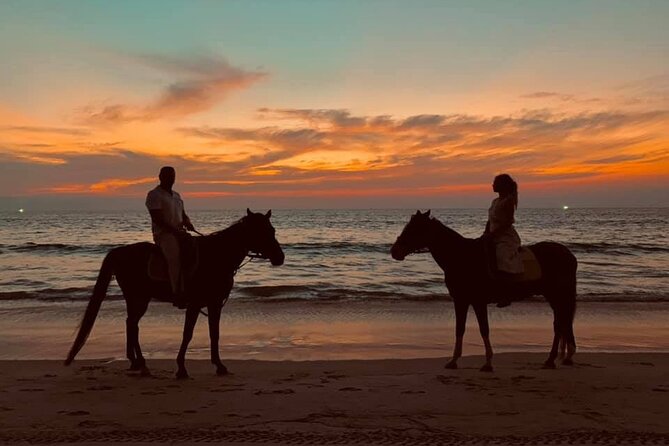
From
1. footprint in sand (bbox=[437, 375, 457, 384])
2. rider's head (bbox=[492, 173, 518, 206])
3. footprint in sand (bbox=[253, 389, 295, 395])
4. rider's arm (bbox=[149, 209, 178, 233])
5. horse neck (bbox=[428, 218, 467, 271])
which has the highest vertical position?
rider's head (bbox=[492, 173, 518, 206])

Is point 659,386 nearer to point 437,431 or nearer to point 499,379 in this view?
point 499,379

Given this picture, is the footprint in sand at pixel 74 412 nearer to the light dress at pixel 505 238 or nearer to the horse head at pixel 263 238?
the horse head at pixel 263 238

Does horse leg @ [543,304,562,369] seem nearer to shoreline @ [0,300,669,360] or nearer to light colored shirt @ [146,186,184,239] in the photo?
shoreline @ [0,300,669,360]

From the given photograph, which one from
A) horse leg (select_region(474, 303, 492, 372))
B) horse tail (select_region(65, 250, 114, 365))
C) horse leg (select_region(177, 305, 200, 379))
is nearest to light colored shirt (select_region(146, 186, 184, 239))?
horse tail (select_region(65, 250, 114, 365))

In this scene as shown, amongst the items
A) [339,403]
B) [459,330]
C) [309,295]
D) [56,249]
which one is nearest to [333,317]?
[309,295]

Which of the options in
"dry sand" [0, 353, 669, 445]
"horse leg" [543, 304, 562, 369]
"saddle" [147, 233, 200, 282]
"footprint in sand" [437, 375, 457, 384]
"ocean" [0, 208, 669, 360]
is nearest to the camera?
"dry sand" [0, 353, 669, 445]

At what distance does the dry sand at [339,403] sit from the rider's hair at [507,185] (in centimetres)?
214

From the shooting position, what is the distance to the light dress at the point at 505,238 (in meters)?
6.95

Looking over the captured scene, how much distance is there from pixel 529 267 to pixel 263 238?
11.1 feet

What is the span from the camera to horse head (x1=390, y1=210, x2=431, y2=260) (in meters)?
7.00

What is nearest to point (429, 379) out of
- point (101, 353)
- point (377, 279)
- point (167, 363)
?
point (167, 363)

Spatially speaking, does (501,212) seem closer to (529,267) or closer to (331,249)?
(529,267)

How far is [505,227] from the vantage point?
7031 millimetres

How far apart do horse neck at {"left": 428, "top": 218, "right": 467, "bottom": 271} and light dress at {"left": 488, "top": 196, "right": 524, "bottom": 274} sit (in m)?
0.45
